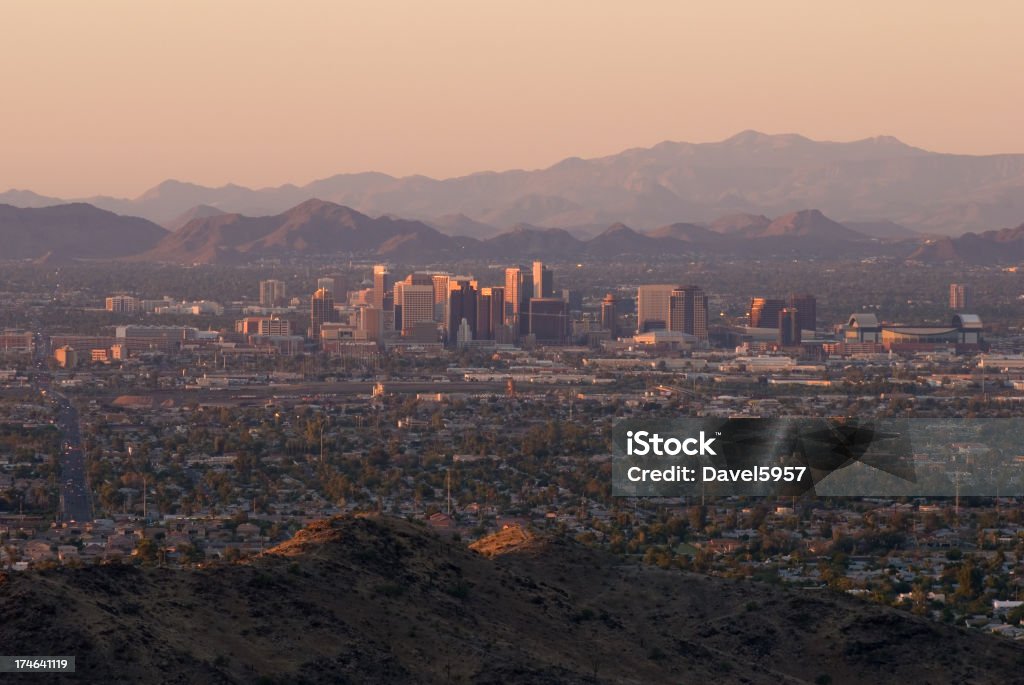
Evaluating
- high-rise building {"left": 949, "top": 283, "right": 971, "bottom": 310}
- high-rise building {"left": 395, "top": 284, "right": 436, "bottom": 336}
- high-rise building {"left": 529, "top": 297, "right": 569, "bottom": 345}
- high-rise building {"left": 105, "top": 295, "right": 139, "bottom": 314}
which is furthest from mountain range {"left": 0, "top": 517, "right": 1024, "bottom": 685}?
high-rise building {"left": 949, "top": 283, "right": 971, "bottom": 310}

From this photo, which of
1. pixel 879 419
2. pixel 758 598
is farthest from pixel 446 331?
pixel 758 598

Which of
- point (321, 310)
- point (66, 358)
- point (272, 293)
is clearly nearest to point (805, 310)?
point (321, 310)

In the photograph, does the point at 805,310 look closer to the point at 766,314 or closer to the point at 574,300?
the point at 766,314

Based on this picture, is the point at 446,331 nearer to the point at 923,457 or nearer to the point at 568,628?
the point at 923,457

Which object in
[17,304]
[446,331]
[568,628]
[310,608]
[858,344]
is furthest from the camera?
[17,304]

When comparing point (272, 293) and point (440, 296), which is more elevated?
point (440, 296)

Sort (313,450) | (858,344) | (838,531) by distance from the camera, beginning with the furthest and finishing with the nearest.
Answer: (858,344) < (313,450) < (838,531)

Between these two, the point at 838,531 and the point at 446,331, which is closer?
the point at 838,531

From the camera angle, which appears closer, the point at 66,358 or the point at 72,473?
the point at 72,473
